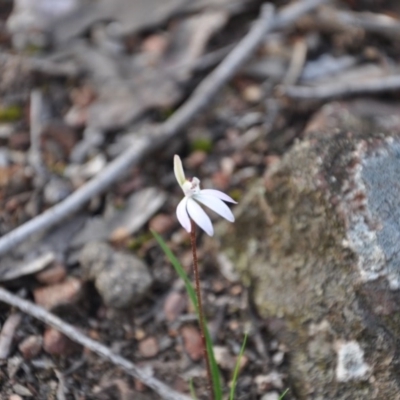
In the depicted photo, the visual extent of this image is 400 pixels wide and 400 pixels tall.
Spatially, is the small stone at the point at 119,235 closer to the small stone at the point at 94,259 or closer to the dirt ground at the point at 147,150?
the dirt ground at the point at 147,150

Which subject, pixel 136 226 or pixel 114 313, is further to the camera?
pixel 136 226

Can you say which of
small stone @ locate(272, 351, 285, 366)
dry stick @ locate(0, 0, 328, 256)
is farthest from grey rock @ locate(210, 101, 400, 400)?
dry stick @ locate(0, 0, 328, 256)

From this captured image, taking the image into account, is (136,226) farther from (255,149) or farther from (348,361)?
(348,361)

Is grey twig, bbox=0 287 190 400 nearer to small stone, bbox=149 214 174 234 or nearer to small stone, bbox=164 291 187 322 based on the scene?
small stone, bbox=164 291 187 322

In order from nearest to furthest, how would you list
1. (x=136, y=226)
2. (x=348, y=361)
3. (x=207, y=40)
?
(x=348, y=361) → (x=136, y=226) → (x=207, y=40)

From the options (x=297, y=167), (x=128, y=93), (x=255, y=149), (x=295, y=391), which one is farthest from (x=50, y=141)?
(x=295, y=391)

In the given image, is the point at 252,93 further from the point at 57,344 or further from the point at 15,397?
the point at 15,397

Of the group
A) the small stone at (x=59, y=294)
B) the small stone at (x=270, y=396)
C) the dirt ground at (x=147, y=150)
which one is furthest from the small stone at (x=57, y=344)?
the small stone at (x=270, y=396)
